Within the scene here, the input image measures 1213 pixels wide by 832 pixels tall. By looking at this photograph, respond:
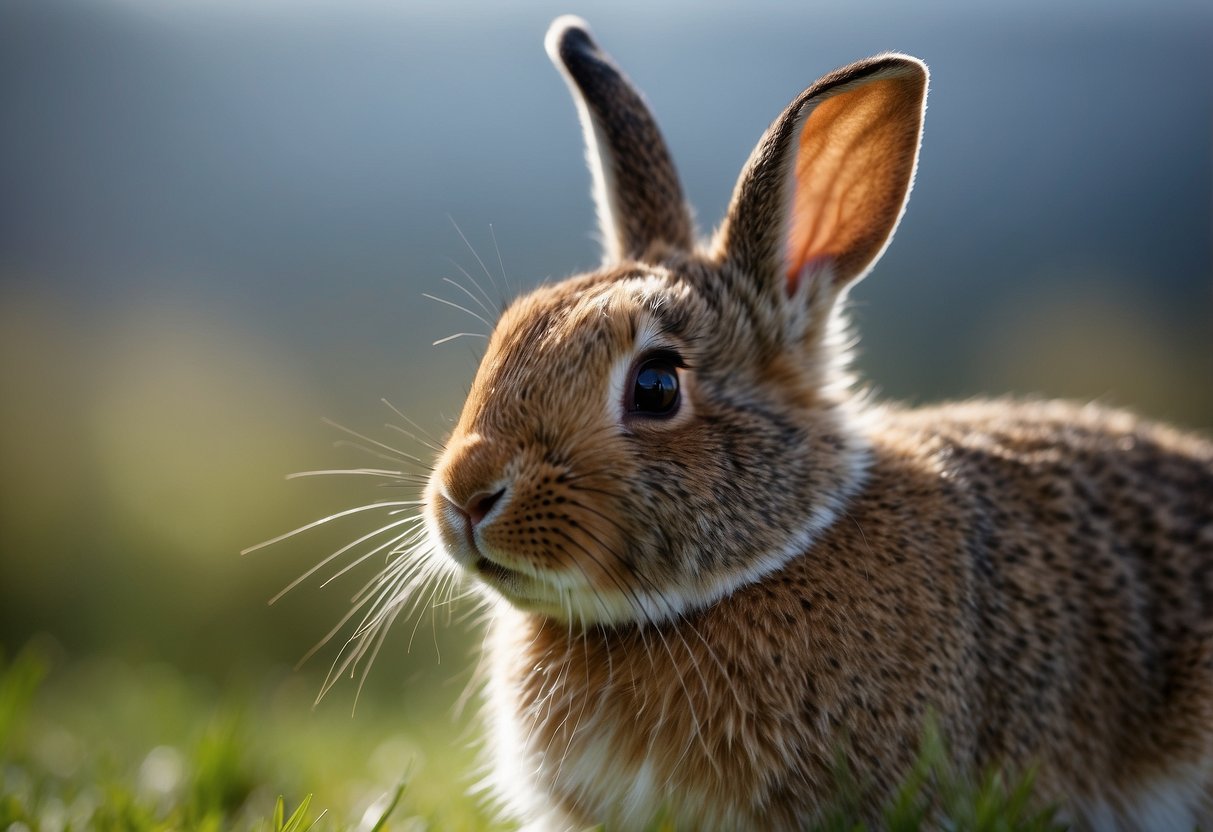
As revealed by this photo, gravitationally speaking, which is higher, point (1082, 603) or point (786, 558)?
point (786, 558)

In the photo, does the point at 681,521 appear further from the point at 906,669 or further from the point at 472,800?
the point at 472,800

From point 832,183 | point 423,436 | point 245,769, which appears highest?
point 832,183

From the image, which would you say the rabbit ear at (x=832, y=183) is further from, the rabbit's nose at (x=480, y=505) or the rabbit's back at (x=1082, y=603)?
the rabbit's nose at (x=480, y=505)

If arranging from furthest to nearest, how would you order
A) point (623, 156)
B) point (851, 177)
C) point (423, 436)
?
point (623, 156), point (423, 436), point (851, 177)

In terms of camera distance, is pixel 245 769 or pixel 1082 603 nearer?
pixel 1082 603

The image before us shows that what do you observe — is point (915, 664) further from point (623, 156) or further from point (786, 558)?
point (623, 156)

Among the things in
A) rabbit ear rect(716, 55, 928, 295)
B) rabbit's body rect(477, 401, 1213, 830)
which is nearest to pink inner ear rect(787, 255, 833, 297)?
rabbit ear rect(716, 55, 928, 295)

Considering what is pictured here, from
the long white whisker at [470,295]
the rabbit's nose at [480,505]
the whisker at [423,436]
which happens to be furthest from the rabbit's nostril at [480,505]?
the long white whisker at [470,295]

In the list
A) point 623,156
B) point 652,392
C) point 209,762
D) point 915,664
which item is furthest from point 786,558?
point 209,762
